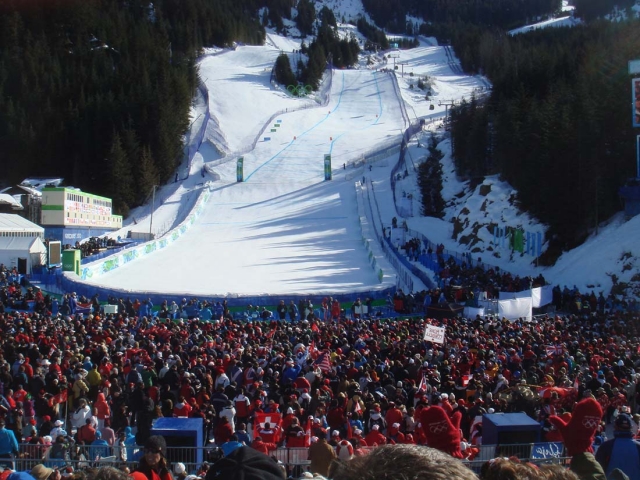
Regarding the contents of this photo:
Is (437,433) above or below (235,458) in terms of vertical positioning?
below

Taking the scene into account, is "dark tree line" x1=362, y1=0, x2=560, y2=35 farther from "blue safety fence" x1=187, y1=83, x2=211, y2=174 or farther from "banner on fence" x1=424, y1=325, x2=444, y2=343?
"banner on fence" x1=424, y1=325, x2=444, y2=343

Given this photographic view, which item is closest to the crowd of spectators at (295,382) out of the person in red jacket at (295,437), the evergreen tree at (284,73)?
the person in red jacket at (295,437)

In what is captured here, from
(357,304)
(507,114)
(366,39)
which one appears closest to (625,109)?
(507,114)

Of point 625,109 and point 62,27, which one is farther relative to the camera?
point 62,27

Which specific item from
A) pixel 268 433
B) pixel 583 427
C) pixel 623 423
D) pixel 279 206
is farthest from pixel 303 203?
pixel 623 423

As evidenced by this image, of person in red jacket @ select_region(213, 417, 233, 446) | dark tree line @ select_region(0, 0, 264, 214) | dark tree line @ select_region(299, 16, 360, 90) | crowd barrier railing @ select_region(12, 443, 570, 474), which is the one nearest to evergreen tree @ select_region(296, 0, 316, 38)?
dark tree line @ select_region(299, 16, 360, 90)

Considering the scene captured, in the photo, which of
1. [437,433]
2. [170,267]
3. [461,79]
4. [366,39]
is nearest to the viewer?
[437,433]

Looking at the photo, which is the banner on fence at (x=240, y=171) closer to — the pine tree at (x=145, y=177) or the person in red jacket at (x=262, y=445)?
the pine tree at (x=145, y=177)

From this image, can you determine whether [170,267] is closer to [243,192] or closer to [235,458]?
[243,192]
